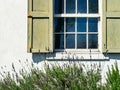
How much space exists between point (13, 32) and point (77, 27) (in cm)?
113

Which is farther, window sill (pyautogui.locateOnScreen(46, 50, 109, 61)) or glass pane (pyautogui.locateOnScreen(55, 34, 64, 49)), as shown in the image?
glass pane (pyautogui.locateOnScreen(55, 34, 64, 49))

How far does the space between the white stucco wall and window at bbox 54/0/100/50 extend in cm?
57

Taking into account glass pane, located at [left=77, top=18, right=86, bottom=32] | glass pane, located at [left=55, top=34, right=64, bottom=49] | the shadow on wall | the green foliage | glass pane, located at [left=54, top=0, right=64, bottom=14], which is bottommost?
the green foliage

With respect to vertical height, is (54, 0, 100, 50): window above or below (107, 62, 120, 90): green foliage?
above

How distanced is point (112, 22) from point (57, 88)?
1573 millimetres

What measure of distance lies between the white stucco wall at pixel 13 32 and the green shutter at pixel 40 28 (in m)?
0.21

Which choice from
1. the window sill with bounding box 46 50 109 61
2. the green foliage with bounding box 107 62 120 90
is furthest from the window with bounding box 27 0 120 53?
the green foliage with bounding box 107 62 120 90

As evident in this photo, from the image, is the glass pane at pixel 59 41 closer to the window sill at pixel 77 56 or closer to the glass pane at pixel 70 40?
the glass pane at pixel 70 40

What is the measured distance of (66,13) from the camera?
6.85 metres

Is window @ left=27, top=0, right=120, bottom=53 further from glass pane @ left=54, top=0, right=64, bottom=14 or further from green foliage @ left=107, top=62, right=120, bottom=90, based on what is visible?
green foliage @ left=107, top=62, right=120, bottom=90

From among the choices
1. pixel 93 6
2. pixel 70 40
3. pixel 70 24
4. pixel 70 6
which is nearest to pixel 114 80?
pixel 70 40

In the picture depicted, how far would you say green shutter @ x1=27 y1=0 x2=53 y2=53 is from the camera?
6527mm

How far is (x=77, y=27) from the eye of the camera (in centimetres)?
689

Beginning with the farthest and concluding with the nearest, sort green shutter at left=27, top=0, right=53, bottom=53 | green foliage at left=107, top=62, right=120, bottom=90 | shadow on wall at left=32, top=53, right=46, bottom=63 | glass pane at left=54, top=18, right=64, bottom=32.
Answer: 1. glass pane at left=54, top=18, right=64, bottom=32
2. shadow on wall at left=32, top=53, right=46, bottom=63
3. green shutter at left=27, top=0, right=53, bottom=53
4. green foliage at left=107, top=62, right=120, bottom=90
